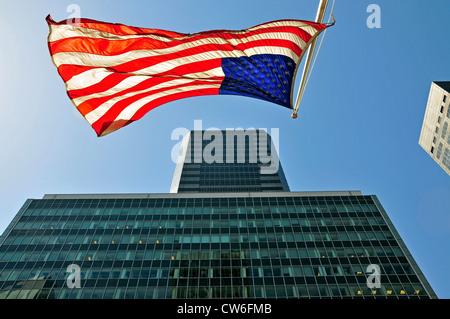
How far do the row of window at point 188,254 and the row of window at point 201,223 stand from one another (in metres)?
5.82

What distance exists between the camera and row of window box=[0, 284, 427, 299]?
39.4m

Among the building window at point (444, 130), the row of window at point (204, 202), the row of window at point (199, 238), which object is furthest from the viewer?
the building window at point (444, 130)

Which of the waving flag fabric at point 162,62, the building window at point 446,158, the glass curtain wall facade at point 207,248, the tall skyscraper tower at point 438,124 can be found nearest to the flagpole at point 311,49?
the waving flag fabric at point 162,62

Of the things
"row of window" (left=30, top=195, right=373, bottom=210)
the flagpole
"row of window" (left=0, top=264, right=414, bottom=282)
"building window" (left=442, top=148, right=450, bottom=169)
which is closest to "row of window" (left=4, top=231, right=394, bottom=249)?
"row of window" (left=0, top=264, right=414, bottom=282)

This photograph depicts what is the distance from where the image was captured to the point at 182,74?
36.4ft

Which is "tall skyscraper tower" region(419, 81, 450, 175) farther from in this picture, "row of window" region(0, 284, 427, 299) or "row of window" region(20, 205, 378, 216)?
→ "row of window" region(0, 284, 427, 299)

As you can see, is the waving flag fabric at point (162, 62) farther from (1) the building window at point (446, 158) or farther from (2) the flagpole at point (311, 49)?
(1) the building window at point (446, 158)

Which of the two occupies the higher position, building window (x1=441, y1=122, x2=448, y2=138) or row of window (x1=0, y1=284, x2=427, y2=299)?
building window (x1=441, y1=122, x2=448, y2=138)

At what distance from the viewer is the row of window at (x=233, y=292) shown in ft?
129

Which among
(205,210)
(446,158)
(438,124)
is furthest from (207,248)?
(438,124)

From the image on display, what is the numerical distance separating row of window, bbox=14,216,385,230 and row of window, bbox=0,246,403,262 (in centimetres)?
582

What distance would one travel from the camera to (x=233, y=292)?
132 ft
